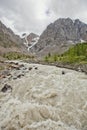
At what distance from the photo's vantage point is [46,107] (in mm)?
21953

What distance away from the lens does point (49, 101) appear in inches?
919

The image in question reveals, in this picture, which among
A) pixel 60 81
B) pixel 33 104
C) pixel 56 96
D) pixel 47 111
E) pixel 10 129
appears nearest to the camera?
pixel 10 129

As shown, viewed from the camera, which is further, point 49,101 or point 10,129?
point 49,101

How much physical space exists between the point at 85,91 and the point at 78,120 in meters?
5.60

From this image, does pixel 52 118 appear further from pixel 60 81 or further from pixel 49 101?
pixel 60 81

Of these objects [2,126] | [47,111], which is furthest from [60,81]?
[2,126]

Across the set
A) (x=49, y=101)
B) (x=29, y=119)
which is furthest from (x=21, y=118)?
(x=49, y=101)

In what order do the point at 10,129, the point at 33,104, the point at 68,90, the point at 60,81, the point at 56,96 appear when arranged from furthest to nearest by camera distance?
the point at 60,81 → the point at 68,90 → the point at 56,96 → the point at 33,104 → the point at 10,129

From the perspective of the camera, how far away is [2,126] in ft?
65.8

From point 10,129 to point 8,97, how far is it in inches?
279

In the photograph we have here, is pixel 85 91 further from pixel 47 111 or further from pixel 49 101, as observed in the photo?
pixel 47 111

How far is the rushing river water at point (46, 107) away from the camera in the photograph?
19.5 meters

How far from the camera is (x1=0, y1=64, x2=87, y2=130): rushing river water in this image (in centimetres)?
1953

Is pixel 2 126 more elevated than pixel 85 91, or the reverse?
pixel 85 91
